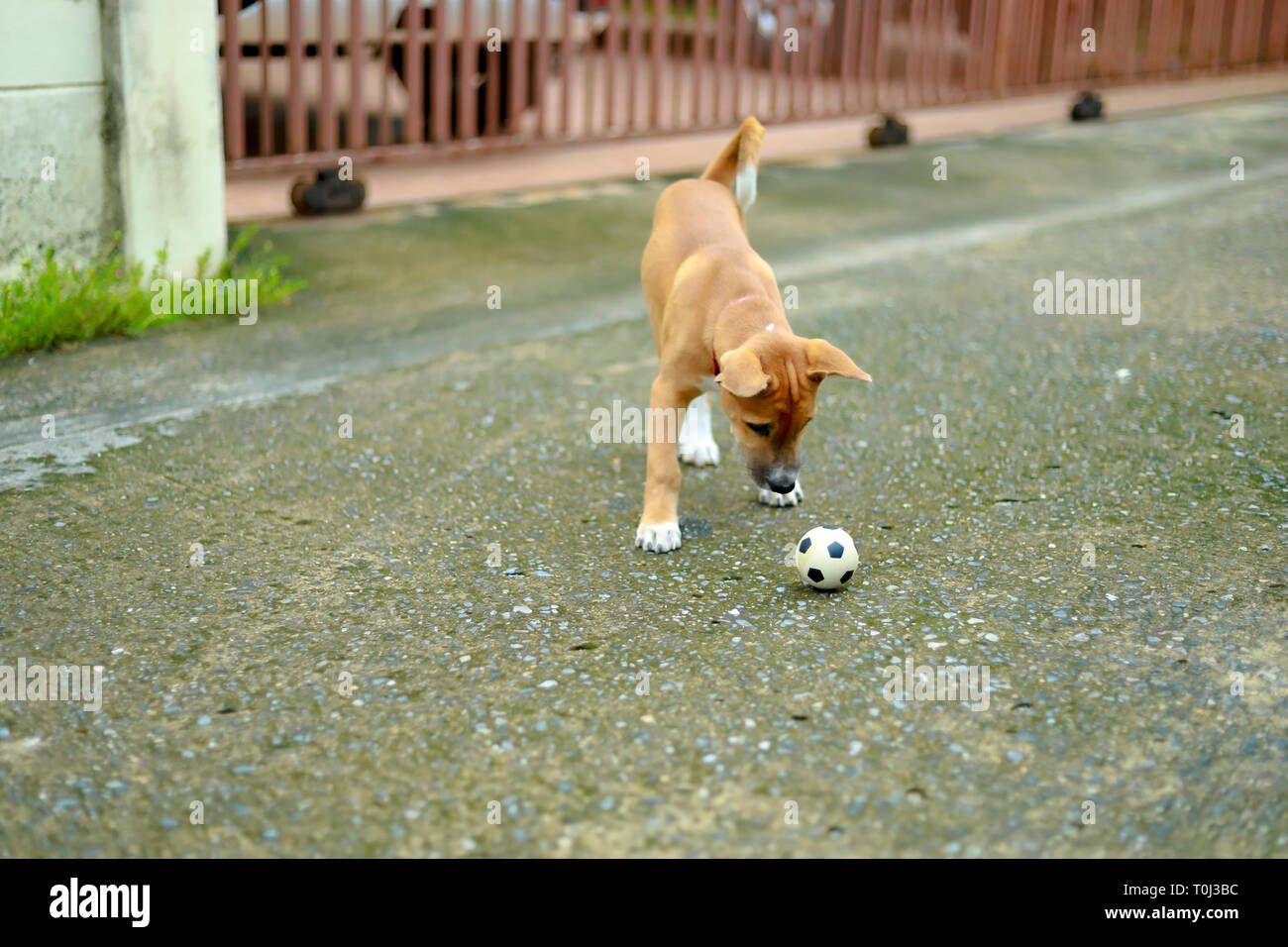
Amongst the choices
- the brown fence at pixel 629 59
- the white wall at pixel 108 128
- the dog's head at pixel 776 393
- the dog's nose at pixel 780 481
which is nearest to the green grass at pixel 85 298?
the white wall at pixel 108 128

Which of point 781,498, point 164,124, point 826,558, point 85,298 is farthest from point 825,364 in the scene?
point 164,124

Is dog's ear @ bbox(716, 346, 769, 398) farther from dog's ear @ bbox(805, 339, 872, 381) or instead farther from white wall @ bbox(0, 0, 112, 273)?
white wall @ bbox(0, 0, 112, 273)

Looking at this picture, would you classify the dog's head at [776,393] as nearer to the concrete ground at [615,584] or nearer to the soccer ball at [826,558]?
the soccer ball at [826,558]

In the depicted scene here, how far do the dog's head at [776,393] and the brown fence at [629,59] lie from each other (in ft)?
15.3

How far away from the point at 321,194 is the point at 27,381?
2886 millimetres

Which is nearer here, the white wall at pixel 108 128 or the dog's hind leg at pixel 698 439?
the dog's hind leg at pixel 698 439

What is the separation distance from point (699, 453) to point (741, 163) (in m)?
1.12

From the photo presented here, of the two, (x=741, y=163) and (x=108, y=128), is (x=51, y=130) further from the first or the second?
(x=741, y=163)

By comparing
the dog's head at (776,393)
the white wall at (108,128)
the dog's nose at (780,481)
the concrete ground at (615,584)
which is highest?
the white wall at (108,128)

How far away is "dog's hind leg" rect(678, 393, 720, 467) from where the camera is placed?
16.7 feet

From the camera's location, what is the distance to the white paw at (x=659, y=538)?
14.2ft

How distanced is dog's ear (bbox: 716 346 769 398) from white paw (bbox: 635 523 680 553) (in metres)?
0.62

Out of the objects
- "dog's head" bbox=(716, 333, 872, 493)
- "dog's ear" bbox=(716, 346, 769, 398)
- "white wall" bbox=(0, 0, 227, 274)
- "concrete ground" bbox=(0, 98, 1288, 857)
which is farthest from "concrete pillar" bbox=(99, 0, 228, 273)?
"dog's ear" bbox=(716, 346, 769, 398)

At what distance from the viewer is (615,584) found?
410cm
